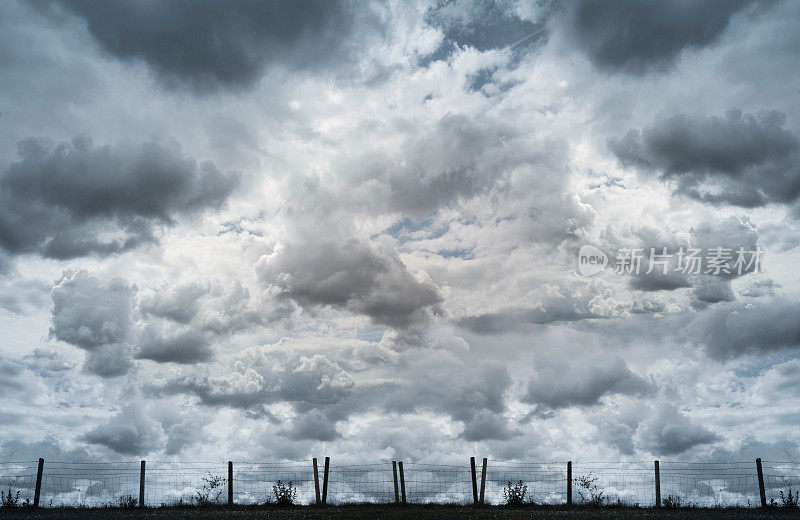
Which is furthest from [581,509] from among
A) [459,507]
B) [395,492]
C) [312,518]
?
[312,518]

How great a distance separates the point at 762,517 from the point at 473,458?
36.6ft

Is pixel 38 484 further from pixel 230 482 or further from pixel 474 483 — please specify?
pixel 474 483

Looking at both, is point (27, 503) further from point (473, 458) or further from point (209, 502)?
point (473, 458)

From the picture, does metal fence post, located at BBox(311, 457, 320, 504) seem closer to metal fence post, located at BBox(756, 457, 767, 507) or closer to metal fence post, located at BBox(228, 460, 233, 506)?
metal fence post, located at BBox(228, 460, 233, 506)

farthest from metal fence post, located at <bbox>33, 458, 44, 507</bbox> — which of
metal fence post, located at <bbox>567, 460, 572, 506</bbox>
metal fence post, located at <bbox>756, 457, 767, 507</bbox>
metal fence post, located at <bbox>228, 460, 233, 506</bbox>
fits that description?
metal fence post, located at <bbox>756, 457, 767, 507</bbox>

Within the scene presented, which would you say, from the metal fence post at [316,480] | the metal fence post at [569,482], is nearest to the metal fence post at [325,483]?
the metal fence post at [316,480]

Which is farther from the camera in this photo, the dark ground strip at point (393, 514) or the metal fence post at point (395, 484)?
the metal fence post at point (395, 484)

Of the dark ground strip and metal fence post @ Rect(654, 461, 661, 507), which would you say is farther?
metal fence post @ Rect(654, 461, 661, 507)

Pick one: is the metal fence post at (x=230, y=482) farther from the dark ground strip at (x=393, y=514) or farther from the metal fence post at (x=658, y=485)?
the metal fence post at (x=658, y=485)

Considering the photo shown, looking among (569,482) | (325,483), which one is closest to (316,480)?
(325,483)

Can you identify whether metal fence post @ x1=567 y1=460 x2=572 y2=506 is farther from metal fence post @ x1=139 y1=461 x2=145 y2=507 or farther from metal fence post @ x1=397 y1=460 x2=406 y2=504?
metal fence post @ x1=139 y1=461 x2=145 y2=507

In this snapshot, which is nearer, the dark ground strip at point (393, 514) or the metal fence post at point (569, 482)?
the dark ground strip at point (393, 514)

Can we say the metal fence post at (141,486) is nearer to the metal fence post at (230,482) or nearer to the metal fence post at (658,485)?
the metal fence post at (230,482)

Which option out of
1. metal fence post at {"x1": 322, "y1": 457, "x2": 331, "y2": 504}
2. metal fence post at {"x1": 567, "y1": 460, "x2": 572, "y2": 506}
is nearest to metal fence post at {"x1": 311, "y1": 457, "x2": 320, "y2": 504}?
metal fence post at {"x1": 322, "y1": 457, "x2": 331, "y2": 504}
